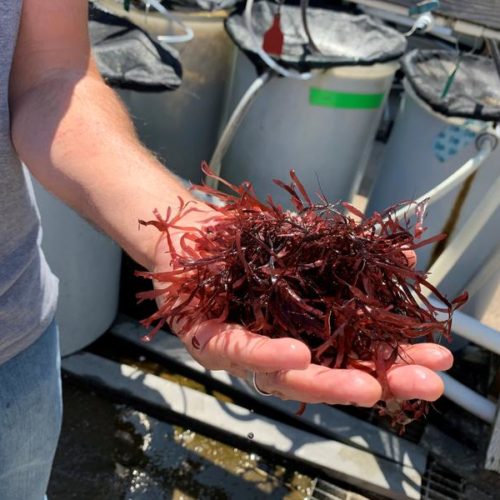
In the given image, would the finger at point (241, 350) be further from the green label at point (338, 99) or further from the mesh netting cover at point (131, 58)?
the green label at point (338, 99)

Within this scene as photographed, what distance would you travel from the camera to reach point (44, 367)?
131 centimetres

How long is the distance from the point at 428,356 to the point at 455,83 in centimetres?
199

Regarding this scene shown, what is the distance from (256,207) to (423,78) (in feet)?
5.54

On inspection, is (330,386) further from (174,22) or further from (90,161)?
(174,22)

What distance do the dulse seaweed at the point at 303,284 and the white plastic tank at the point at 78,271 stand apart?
4.11 ft

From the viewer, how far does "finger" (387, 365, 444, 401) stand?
0.89 meters

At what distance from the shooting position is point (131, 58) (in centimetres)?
230

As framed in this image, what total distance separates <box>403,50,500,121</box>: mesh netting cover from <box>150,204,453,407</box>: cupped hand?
1.61 m

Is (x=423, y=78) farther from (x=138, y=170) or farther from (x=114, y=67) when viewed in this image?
(x=138, y=170)

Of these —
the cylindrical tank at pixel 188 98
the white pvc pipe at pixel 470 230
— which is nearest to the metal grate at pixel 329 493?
the white pvc pipe at pixel 470 230

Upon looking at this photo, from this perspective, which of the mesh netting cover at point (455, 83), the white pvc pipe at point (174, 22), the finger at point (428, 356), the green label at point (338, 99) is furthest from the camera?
the green label at point (338, 99)

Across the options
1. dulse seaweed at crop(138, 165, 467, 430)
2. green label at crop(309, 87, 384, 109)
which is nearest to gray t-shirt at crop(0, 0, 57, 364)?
dulse seaweed at crop(138, 165, 467, 430)

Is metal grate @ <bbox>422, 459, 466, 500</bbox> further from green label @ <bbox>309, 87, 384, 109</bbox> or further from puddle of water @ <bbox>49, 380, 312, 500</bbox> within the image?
green label @ <bbox>309, 87, 384, 109</bbox>

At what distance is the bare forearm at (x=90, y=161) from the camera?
3.49ft
